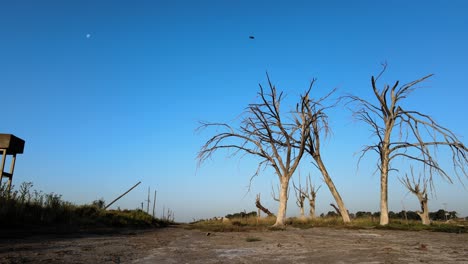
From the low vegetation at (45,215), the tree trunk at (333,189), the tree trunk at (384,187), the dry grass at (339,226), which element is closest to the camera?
the low vegetation at (45,215)

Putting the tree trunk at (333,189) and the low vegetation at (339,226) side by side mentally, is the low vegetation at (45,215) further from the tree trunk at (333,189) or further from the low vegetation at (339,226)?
the tree trunk at (333,189)

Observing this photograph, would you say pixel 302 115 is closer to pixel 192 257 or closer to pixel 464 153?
pixel 464 153

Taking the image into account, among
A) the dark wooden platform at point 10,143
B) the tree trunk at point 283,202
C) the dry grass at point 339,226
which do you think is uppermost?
the dark wooden platform at point 10,143

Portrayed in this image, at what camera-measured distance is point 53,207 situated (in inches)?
514

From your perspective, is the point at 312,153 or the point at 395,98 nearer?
the point at 395,98

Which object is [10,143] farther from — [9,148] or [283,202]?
[283,202]

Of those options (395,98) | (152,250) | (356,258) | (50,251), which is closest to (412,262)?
(356,258)

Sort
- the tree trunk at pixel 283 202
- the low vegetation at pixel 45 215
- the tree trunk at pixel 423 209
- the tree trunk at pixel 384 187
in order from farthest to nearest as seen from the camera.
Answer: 1. the tree trunk at pixel 423 209
2. the tree trunk at pixel 384 187
3. the tree trunk at pixel 283 202
4. the low vegetation at pixel 45 215

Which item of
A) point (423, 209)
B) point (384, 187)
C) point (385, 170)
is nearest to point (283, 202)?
point (384, 187)

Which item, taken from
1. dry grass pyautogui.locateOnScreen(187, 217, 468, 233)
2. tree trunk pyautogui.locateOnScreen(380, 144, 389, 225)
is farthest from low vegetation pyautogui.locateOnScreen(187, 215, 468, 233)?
tree trunk pyautogui.locateOnScreen(380, 144, 389, 225)

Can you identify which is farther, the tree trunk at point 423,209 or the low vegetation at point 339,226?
the tree trunk at point 423,209

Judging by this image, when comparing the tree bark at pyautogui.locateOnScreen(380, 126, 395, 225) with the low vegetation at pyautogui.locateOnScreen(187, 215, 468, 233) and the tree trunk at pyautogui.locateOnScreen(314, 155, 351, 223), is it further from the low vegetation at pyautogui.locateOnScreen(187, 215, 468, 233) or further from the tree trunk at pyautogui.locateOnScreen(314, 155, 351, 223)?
the tree trunk at pyautogui.locateOnScreen(314, 155, 351, 223)

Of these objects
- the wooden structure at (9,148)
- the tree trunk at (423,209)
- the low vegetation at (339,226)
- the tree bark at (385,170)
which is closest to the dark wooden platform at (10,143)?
the wooden structure at (9,148)

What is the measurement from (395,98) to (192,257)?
1660 centimetres
